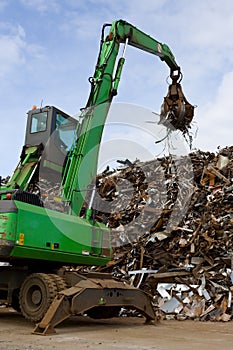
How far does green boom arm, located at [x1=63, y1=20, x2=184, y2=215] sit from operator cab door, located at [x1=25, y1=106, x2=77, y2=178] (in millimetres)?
184

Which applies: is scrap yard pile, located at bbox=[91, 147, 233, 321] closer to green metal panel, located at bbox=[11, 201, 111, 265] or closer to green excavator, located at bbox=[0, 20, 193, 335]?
green metal panel, located at bbox=[11, 201, 111, 265]

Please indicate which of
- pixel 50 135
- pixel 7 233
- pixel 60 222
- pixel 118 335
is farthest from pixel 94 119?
pixel 118 335

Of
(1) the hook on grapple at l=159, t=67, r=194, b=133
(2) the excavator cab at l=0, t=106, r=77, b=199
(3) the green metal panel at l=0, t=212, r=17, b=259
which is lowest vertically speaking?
(3) the green metal panel at l=0, t=212, r=17, b=259

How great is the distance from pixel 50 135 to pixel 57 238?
6.35 ft

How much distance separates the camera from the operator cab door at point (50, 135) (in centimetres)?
863

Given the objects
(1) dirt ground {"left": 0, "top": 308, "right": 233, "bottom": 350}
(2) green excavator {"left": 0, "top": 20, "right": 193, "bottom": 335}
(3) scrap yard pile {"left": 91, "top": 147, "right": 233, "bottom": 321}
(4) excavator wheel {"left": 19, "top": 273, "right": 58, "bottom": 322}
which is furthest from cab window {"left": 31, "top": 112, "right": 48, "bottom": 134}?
(1) dirt ground {"left": 0, "top": 308, "right": 233, "bottom": 350}

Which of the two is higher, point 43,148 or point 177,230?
point 43,148

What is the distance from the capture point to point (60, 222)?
808cm

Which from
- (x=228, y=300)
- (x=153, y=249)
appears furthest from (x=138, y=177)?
(x=228, y=300)

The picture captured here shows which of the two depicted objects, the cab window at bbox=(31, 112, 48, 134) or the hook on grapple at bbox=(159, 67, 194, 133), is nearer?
the cab window at bbox=(31, 112, 48, 134)

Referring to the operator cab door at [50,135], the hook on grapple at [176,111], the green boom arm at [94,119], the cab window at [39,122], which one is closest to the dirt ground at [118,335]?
the green boom arm at [94,119]

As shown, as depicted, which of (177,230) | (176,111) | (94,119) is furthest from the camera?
(177,230)

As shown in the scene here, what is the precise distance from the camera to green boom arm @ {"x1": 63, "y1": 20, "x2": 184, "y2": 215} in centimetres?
871

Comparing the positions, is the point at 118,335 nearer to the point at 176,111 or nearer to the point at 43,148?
the point at 43,148
